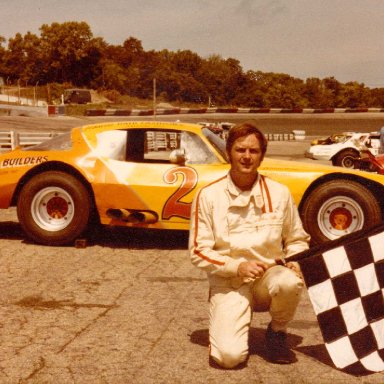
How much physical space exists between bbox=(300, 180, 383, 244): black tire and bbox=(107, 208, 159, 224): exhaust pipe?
4.95ft

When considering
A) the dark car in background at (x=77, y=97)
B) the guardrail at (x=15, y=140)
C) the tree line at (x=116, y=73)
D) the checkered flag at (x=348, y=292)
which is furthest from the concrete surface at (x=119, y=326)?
the tree line at (x=116, y=73)

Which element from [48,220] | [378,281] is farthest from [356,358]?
[48,220]

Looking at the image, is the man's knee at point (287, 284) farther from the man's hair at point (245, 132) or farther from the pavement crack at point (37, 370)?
the pavement crack at point (37, 370)

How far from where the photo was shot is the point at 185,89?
72562 mm

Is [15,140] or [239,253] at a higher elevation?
[239,253]

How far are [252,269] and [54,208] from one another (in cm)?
392

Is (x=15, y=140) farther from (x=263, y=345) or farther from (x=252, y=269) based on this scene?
(x=252, y=269)

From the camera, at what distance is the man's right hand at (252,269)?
3.34m

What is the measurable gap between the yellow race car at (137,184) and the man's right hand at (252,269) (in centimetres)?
314

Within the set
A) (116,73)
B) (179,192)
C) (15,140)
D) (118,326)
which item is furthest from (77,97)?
(118,326)

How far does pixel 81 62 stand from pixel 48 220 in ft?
248

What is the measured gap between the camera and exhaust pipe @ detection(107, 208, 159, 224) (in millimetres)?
6566

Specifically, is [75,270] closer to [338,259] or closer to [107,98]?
[338,259]

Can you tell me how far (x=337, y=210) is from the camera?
670 cm
